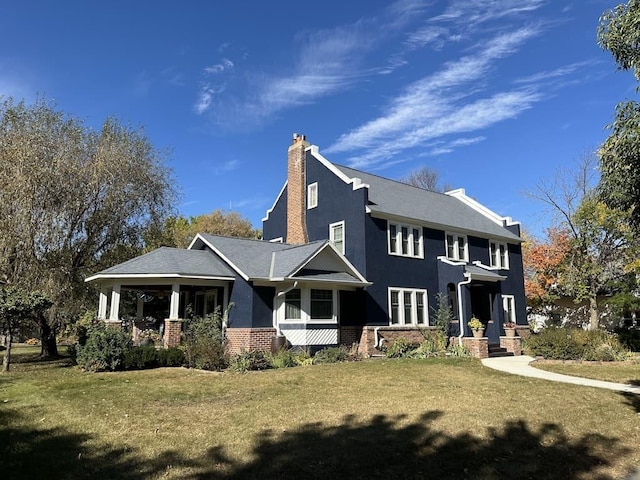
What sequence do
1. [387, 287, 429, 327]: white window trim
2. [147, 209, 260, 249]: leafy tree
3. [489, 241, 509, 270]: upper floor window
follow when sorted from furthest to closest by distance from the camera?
[147, 209, 260, 249]: leafy tree < [489, 241, 509, 270]: upper floor window < [387, 287, 429, 327]: white window trim

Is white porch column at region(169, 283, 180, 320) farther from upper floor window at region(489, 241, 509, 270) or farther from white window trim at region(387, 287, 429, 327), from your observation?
upper floor window at region(489, 241, 509, 270)

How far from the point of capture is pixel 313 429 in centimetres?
729

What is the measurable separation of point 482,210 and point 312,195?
11953mm

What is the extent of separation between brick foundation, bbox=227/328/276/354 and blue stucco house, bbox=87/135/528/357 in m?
0.04

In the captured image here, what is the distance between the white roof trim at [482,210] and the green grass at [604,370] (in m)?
13.2

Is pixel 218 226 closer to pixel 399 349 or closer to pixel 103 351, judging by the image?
pixel 399 349

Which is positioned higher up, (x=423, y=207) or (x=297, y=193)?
(x=297, y=193)

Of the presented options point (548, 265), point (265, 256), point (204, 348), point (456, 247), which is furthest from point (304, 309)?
point (548, 265)

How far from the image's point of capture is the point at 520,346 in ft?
70.4

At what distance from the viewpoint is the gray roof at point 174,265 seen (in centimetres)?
1614

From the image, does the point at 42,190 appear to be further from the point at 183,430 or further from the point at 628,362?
the point at 628,362

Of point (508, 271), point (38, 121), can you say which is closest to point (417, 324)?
point (508, 271)

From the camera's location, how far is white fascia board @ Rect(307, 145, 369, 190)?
20.7 metres

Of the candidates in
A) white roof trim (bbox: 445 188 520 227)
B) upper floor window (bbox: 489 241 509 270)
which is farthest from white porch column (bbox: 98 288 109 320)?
white roof trim (bbox: 445 188 520 227)
